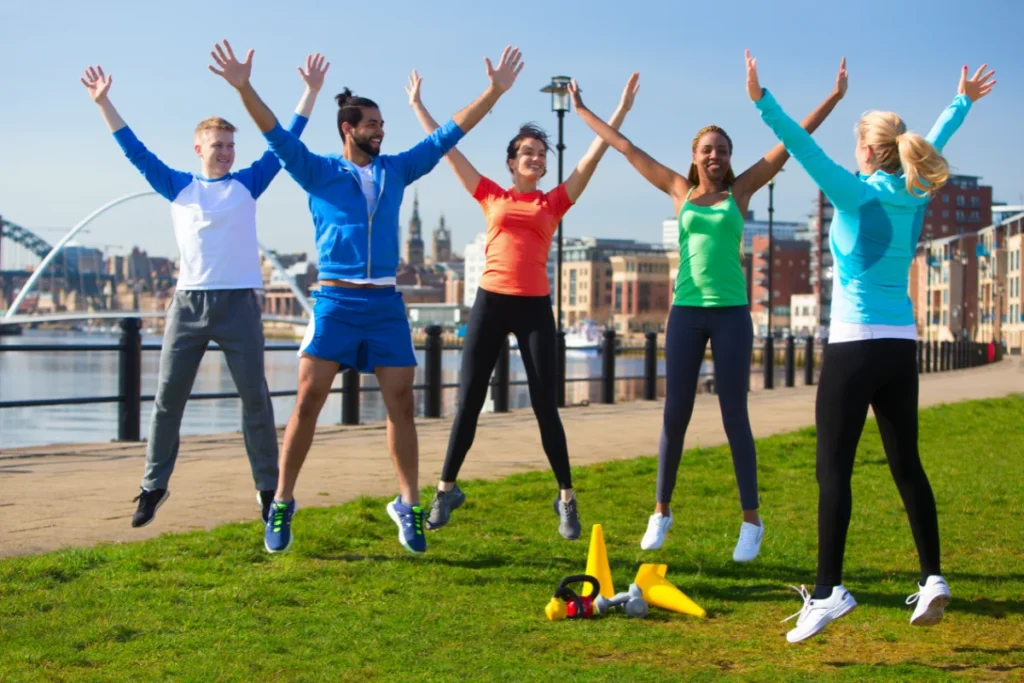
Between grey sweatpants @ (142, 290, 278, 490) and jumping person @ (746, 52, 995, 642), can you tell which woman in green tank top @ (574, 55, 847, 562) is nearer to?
jumping person @ (746, 52, 995, 642)

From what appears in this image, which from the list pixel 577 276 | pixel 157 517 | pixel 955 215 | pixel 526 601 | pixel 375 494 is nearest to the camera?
pixel 526 601

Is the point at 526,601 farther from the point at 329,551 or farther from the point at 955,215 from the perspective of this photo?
the point at 955,215

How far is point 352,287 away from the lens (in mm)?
5211

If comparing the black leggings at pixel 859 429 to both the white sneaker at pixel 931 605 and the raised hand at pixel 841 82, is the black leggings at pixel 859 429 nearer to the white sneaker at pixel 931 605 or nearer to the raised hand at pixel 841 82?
the white sneaker at pixel 931 605

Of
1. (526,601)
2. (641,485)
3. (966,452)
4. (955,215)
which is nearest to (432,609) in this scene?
(526,601)

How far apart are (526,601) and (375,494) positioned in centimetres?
278

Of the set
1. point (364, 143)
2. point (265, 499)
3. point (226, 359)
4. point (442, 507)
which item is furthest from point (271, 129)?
point (442, 507)

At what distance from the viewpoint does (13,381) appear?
3847cm

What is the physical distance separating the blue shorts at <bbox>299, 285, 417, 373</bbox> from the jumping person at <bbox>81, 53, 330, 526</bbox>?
1.46 ft

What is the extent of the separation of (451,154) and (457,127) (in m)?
0.22

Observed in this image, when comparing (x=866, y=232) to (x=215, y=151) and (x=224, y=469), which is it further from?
(x=224, y=469)

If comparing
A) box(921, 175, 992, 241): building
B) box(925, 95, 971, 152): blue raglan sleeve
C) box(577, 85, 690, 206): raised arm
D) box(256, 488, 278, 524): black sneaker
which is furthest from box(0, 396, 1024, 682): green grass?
box(921, 175, 992, 241): building

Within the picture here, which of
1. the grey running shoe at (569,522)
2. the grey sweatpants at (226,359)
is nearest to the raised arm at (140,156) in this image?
the grey sweatpants at (226,359)

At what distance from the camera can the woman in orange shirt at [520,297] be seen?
5.57 m
